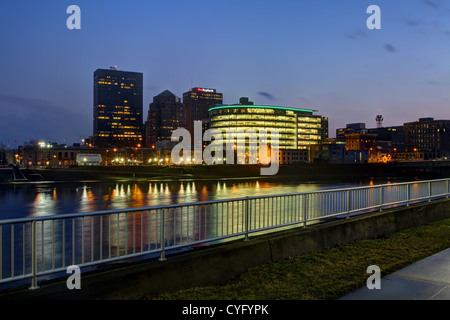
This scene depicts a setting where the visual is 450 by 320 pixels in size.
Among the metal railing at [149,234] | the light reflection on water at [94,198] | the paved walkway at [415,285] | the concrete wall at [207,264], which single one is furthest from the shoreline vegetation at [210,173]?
the paved walkway at [415,285]

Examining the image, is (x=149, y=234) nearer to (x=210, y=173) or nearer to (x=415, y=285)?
(x=415, y=285)

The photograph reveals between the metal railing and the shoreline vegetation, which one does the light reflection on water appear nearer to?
the metal railing

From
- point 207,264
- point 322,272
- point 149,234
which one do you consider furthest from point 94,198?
point 322,272

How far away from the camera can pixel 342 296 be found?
5711 mm

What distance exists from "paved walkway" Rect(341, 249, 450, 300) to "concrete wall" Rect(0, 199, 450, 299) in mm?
2137

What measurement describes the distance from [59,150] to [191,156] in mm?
76396

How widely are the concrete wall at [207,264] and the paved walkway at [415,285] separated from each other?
2.14 metres

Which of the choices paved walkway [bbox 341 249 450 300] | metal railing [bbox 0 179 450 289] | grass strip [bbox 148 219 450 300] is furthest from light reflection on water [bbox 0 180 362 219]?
paved walkway [bbox 341 249 450 300]

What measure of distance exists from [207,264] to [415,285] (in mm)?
3441

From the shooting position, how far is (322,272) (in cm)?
705

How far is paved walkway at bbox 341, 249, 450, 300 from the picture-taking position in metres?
5.54
